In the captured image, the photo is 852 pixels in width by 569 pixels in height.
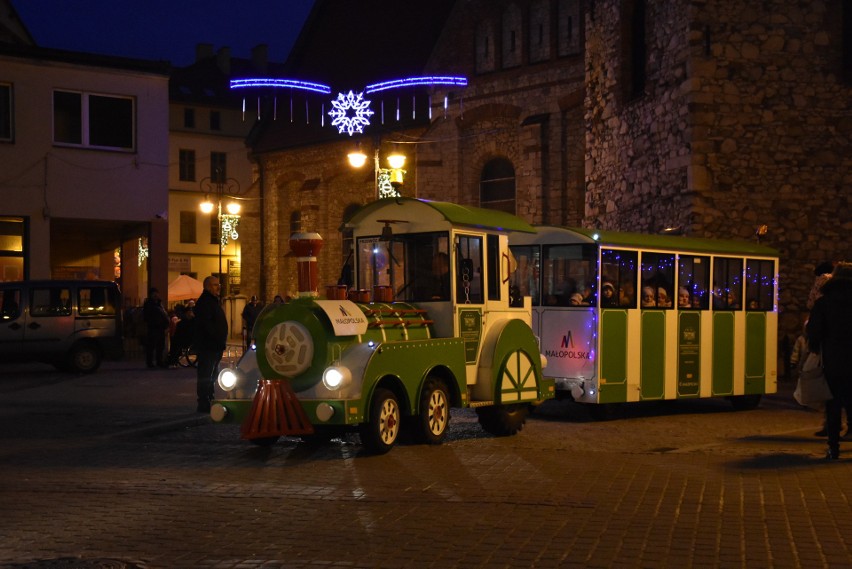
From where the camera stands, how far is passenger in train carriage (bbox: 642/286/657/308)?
53.7ft

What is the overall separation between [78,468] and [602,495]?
486 cm

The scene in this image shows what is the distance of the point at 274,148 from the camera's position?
52562 millimetres

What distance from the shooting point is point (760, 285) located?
18406 mm

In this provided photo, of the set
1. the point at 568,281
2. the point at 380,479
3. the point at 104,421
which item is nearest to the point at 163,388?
the point at 104,421

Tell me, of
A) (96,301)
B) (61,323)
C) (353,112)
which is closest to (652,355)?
(96,301)

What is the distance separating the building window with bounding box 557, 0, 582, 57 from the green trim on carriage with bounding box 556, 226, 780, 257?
20.1m

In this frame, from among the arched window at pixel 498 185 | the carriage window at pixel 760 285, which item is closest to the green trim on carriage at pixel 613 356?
the carriage window at pixel 760 285

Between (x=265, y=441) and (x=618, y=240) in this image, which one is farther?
(x=618, y=240)

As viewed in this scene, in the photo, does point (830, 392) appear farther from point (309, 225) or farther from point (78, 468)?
point (309, 225)

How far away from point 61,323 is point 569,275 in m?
12.5

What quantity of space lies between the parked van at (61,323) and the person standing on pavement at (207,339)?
925cm

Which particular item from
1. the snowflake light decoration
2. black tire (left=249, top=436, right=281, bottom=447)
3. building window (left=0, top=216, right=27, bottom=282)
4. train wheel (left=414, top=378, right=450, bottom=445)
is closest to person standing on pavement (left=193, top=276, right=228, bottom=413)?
black tire (left=249, top=436, right=281, bottom=447)

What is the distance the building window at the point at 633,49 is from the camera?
86.4 feet

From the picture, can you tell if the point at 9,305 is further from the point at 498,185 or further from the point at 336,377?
the point at 498,185
